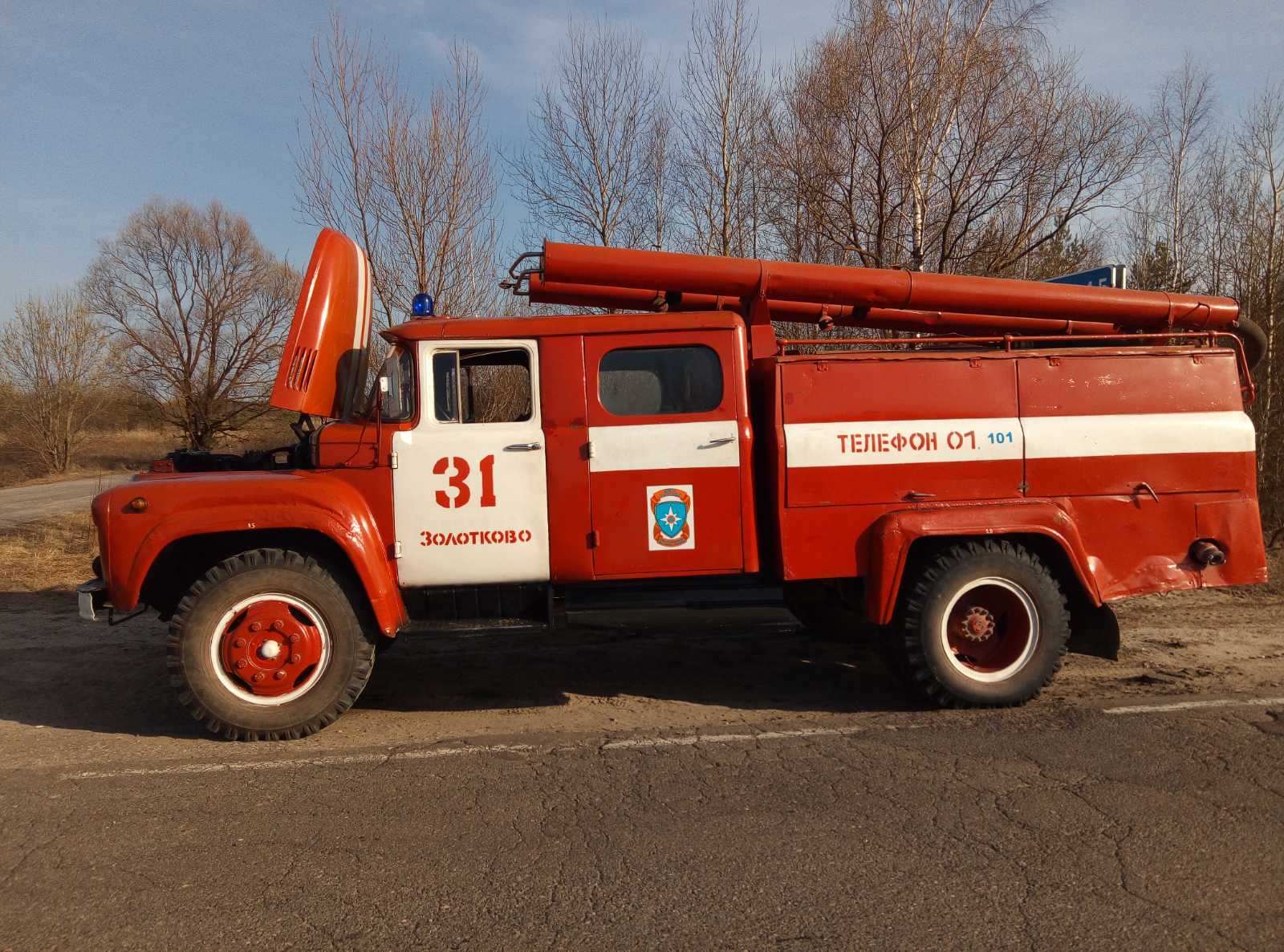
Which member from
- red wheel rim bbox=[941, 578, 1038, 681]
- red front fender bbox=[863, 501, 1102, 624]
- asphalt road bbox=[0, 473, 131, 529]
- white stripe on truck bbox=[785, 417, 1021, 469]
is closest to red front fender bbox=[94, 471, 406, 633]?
white stripe on truck bbox=[785, 417, 1021, 469]

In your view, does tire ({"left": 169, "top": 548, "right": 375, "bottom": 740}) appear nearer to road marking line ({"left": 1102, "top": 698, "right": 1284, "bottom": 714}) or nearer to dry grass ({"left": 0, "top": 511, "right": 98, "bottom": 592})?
dry grass ({"left": 0, "top": 511, "right": 98, "bottom": 592})

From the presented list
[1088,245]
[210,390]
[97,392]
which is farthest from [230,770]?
[97,392]

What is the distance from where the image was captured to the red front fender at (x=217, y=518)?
5.11 meters

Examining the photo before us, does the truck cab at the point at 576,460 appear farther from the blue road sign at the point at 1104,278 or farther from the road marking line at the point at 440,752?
the blue road sign at the point at 1104,278

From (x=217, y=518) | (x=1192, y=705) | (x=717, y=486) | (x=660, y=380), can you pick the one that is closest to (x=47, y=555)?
(x=217, y=518)

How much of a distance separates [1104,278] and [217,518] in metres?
6.78

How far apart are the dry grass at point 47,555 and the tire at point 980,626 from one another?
7.53 m

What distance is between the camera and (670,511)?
17.9 feet

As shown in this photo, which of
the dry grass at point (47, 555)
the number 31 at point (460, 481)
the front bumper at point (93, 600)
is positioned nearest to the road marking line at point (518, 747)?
the front bumper at point (93, 600)

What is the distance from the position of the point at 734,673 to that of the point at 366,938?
3.78 metres

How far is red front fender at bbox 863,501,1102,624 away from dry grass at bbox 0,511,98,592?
286 inches

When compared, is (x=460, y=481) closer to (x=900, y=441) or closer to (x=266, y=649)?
(x=266, y=649)

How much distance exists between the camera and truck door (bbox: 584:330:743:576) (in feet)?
17.9

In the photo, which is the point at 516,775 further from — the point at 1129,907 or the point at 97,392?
the point at 97,392
